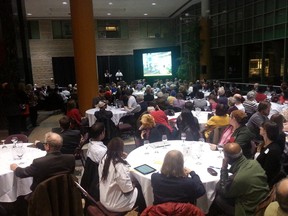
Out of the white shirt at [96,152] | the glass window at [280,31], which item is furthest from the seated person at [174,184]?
the glass window at [280,31]

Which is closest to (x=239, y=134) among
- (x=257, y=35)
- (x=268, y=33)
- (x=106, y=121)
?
(x=106, y=121)

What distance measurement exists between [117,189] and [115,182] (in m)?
0.08

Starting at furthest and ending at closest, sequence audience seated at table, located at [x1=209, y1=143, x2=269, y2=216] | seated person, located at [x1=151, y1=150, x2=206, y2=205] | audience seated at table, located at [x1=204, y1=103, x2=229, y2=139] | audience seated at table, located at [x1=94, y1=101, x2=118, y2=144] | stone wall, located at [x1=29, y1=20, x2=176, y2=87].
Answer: stone wall, located at [x1=29, y1=20, x2=176, y2=87] < audience seated at table, located at [x1=94, y1=101, x2=118, y2=144] < audience seated at table, located at [x1=204, y1=103, x2=229, y2=139] < audience seated at table, located at [x1=209, y1=143, x2=269, y2=216] < seated person, located at [x1=151, y1=150, x2=206, y2=205]

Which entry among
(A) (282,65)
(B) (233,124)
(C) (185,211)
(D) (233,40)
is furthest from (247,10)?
(C) (185,211)

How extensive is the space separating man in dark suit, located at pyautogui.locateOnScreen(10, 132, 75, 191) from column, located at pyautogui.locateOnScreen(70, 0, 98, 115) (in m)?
6.14

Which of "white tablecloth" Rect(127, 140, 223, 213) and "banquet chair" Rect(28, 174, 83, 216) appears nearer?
"banquet chair" Rect(28, 174, 83, 216)

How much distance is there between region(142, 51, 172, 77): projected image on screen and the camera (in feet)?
57.1

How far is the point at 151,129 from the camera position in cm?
466

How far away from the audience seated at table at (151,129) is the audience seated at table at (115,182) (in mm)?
1719

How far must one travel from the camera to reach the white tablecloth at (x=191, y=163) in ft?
9.91

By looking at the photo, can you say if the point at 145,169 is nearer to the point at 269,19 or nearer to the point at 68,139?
the point at 68,139

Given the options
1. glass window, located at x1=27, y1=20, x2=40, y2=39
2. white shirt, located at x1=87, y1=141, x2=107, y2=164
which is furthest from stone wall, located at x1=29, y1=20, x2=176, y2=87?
white shirt, located at x1=87, y1=141, x2=107, y2=164

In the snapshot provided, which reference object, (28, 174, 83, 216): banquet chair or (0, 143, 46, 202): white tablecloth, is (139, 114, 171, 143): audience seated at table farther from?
(28, 174, 83, 216): banquet chair

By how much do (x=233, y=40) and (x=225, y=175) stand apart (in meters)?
11.7
